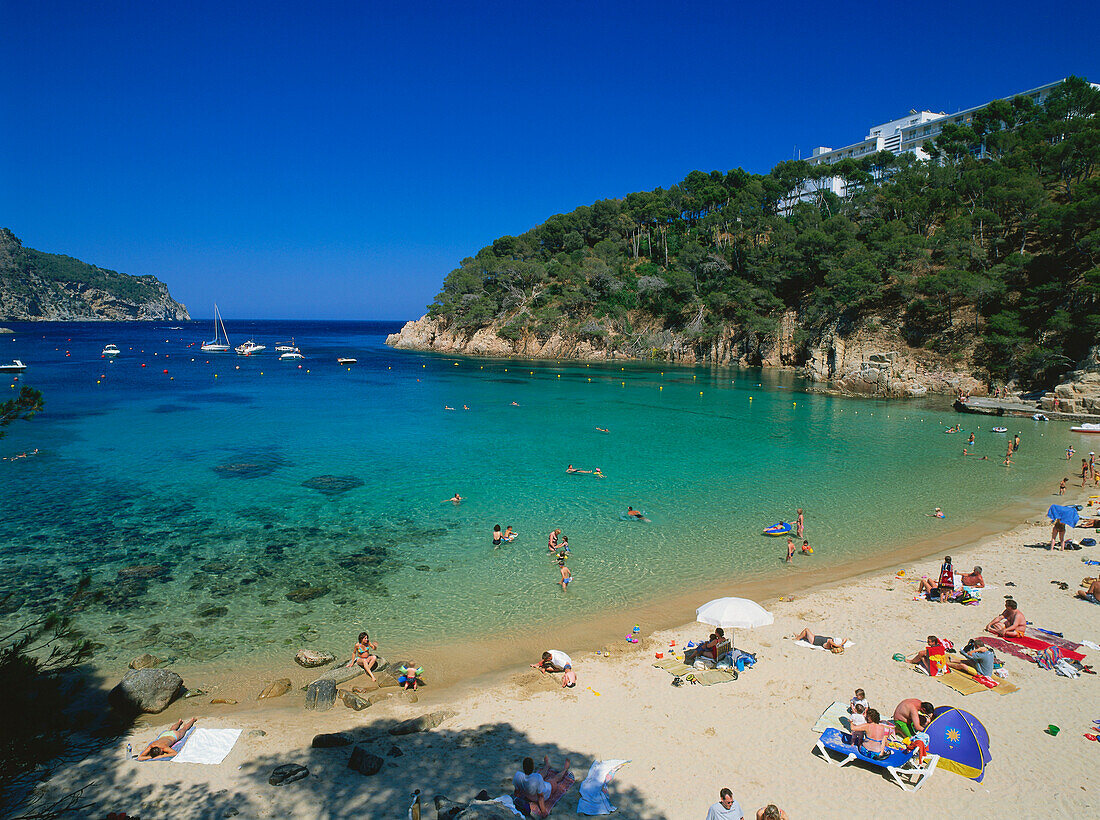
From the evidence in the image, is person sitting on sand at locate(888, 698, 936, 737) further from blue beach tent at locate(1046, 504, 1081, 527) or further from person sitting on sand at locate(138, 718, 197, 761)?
blue beach tent at locate(1046, 504, 1081, 527)

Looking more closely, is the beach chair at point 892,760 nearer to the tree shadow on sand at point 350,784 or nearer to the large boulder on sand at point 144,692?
the tree shadow on sand at point 350,784

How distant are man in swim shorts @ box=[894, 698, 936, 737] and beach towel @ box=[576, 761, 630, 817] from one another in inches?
158

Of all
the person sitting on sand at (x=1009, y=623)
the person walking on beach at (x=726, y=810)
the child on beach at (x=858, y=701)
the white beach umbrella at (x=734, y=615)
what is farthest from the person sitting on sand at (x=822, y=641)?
the person walking on beach at (x=726, y=810)

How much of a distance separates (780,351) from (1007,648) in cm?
6229

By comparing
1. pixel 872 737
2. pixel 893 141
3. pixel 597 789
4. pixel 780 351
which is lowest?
pixel 597 789

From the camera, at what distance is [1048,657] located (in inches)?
387

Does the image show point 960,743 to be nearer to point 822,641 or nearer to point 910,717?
point 910,717

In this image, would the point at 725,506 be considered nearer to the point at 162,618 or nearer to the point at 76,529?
the point at 162,618

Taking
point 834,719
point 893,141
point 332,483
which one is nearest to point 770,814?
point 834,719

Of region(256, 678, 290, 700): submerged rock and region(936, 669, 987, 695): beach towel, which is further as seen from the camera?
region(256, 678, 290, 700): submerged rock

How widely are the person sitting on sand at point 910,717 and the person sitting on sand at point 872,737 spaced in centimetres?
15

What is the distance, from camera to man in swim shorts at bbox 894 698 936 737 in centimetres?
792

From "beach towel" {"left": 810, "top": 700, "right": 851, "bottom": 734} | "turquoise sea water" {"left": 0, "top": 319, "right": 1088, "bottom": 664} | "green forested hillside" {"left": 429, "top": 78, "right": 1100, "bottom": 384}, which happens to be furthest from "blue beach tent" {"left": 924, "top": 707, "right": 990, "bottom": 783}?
"green forested hillside" {"left": 429, "top": 78, "right": 1100, "bottom": 384}

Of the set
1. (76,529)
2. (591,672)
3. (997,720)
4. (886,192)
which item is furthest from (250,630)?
(886,192)
